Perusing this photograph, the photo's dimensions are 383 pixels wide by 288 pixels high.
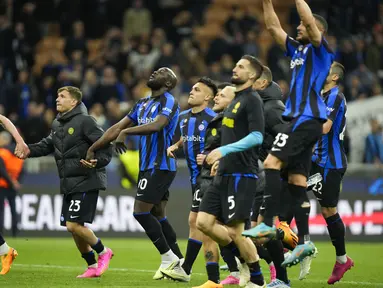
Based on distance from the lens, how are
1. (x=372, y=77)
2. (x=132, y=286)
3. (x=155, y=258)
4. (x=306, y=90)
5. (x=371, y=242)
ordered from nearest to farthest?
(x=306, y=90), (x=132, y=286), (x=155, y=258), (x=371, y=242), (x=372, y=77)

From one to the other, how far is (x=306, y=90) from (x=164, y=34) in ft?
51.4

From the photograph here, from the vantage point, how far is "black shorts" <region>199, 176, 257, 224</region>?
9977mm

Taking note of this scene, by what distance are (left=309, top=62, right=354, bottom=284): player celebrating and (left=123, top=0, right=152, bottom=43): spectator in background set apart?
13682 mm

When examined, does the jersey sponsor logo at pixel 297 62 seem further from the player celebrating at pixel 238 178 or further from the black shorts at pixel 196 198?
the black shorts at pixel 196 198

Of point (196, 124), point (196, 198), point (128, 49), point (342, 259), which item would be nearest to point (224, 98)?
point (196, 124)

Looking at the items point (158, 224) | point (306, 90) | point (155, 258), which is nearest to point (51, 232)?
point (155, 258)

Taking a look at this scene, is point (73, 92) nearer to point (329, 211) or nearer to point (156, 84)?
point (156, 84)

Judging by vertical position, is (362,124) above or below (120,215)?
above

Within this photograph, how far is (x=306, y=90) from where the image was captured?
9969 millimetres

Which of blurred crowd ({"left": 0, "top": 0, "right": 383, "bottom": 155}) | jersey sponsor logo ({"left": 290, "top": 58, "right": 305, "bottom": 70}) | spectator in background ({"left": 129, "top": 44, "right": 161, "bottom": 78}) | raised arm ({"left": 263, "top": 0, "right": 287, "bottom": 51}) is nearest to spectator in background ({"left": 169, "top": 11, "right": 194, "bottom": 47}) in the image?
blurred crowd ({"left": 0, "top": 0, "right": 383, "bottom": 155})

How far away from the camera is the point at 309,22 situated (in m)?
9.74

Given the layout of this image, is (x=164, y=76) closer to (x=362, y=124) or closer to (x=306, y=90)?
(x=306, y=90)

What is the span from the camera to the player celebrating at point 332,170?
475 inches

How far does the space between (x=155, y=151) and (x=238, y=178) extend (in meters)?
2.60
